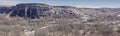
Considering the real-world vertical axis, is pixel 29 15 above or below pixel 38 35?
below

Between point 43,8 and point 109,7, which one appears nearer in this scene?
point 43,8

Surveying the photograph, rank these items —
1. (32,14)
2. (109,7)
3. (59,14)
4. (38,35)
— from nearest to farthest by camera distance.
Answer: (38,35) → (32,14) → (59,14) → (109,7)

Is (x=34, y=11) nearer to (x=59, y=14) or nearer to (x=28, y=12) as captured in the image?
(x=28, y=12)

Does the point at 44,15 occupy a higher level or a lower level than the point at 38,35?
lower

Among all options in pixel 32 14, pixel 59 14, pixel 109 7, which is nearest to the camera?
pixel 32 14

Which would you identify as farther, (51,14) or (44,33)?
(51,14)

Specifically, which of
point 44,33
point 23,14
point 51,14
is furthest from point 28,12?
point 44,33

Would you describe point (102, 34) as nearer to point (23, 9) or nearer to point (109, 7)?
point (23, 9)

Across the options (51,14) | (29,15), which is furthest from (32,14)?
(51,14)

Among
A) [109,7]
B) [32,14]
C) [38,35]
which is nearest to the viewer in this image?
[38,35]
